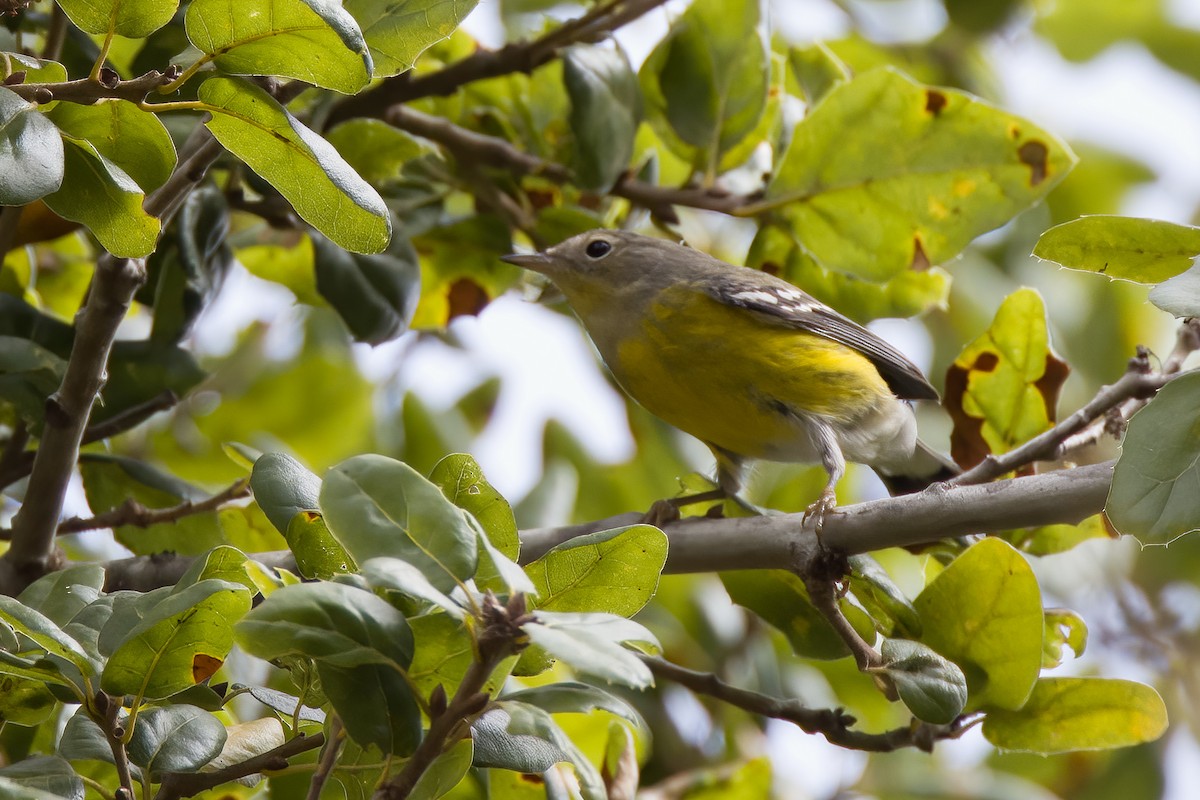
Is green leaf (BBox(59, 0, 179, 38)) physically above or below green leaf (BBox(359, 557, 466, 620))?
above

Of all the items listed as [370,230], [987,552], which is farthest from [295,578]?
[987,552]

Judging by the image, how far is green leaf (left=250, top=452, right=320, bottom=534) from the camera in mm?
1893

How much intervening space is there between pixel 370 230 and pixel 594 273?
2.36 meters

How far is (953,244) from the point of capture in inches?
124

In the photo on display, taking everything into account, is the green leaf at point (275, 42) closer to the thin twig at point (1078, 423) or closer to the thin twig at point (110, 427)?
the thin twig at point (110, 427)

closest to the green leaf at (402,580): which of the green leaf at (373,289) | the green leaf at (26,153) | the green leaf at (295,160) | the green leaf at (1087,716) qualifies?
the green leaf at (295,160)

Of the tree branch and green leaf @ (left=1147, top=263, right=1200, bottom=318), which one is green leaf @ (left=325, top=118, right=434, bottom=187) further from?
green leaf @ (left=1147, top=263, right=1200, bottom=318)

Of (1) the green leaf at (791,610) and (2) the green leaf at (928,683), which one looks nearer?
(2) the green leaf at (928,683)

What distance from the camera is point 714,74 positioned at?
331 centimetres

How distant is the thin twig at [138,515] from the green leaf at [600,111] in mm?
1188

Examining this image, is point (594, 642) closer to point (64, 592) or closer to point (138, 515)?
point (64, 592)

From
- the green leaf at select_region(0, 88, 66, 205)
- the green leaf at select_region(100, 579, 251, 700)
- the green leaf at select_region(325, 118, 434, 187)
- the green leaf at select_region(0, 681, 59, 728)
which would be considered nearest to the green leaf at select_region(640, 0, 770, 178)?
the green leaf at select_region(325, 118, 434, 187)

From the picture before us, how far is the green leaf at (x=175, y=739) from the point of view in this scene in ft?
5.63

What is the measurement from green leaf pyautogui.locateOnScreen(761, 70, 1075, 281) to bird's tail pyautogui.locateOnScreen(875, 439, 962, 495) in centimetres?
122
